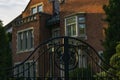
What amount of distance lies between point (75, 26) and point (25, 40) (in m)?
6.36

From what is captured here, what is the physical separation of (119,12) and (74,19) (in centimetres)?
985

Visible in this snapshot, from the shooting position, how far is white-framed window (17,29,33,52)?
36062 millimetres

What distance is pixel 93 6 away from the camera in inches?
1200

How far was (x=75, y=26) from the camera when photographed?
31.6 m

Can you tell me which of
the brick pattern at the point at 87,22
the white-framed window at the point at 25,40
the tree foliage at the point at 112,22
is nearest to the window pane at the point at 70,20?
the brick pattern at the point at 87,22

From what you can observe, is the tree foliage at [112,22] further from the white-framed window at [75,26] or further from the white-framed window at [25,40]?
the white-framed window at [25,40]

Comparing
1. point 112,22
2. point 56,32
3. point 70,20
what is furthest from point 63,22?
point 112,22

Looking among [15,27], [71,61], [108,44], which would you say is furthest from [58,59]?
[15,27]

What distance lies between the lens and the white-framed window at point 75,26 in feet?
102

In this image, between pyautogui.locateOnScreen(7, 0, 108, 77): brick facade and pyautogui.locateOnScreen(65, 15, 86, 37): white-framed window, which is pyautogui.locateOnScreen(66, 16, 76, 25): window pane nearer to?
pyautogui.locateOnScreen(65, 15, 86, 37): white-framed window

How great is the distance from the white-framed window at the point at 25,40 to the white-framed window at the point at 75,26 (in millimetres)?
4460

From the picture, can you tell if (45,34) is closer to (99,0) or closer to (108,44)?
(99,0)

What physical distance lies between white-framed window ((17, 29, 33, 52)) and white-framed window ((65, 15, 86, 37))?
4460 mm

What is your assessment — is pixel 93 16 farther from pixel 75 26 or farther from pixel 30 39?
pixel 30 39
